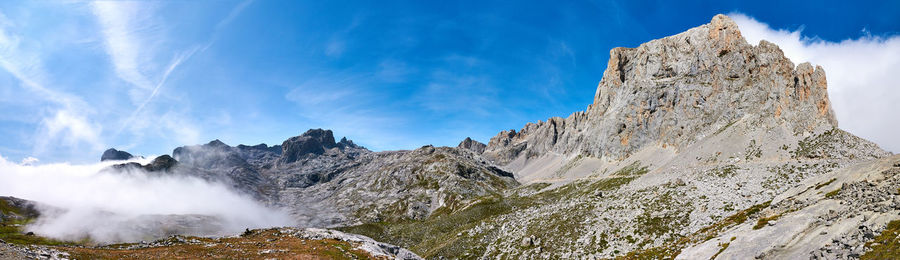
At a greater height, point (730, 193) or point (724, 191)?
point (724, 191)

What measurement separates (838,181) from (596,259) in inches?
1313

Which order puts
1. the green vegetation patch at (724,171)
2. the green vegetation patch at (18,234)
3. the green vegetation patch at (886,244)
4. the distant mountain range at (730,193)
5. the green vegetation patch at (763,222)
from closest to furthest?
the green vegetation patch at (886,244) < the distant mountain range at (730,193) < the green vegetation patch at (763,222) < the green vegetation patch at (724,171) < the green vegetation patch at (18,234)

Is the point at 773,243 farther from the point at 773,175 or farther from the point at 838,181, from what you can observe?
the point at 773,175

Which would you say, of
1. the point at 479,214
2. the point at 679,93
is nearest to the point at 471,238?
the point at 479,214

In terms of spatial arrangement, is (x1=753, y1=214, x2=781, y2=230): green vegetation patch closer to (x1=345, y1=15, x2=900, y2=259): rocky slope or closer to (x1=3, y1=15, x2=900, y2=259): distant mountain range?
(x1=3, y1=15, x2=900, y2=259): distant mountain range

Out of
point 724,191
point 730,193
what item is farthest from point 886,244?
point 724,191

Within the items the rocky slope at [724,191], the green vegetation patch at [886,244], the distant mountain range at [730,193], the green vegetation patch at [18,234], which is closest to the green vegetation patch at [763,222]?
the distant mountain range at [730,193]

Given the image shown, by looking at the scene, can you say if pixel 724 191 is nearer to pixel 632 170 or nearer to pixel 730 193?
pixel 730 193

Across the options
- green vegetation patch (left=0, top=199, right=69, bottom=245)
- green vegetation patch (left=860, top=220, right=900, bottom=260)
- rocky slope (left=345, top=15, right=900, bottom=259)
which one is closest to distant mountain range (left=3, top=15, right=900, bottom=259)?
green vegetation patch (left=860, top=220, right=900, bottom=260)

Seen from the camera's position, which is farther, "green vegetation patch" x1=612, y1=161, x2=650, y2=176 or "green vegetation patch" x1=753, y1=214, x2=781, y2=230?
"green vegetation patch" x1=612, y1=161, x2=650, y2=176

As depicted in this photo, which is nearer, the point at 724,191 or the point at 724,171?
the point at 724,191

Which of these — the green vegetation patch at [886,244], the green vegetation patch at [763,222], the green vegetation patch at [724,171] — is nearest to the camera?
the green vegetation patch at [886,244]

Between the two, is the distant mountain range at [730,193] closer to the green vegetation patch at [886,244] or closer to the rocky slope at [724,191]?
the green vegetation patch at [886,244]

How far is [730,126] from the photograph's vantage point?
14838cm
